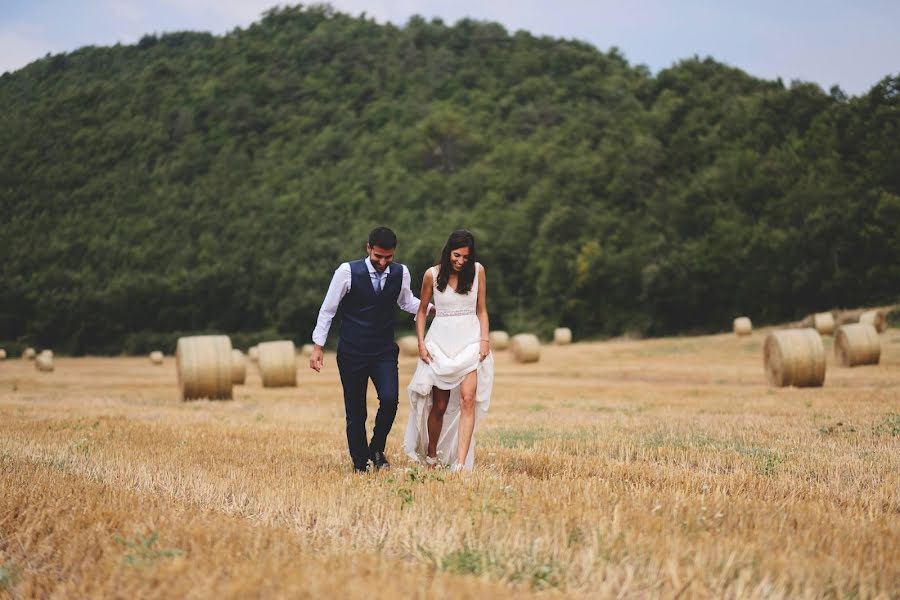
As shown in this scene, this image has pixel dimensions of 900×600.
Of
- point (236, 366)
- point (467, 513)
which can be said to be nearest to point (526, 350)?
point (236, 366)

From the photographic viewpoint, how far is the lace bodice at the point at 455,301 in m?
8.09

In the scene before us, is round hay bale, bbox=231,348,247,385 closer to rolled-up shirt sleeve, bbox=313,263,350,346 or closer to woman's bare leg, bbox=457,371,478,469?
rolled-up shirt sleeve, bbox=313,263,350,346

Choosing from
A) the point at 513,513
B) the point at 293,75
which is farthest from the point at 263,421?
the point at 293,75

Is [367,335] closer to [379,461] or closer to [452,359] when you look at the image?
[452,359]

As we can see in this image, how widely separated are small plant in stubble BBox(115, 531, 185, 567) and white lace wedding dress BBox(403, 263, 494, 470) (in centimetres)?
379

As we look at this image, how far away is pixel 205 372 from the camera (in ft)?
66.2

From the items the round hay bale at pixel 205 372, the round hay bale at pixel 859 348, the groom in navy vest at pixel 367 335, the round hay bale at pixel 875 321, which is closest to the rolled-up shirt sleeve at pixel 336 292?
the groom in navy vest at pixel 367 335

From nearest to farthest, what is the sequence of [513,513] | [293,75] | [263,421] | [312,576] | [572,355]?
[312,576] < [513,513] < [263,421] < [572,355] < [293,75]

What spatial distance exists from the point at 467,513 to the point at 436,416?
307cm

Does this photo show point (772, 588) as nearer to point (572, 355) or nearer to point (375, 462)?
point (375, 462)

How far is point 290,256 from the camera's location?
80062 millimetres

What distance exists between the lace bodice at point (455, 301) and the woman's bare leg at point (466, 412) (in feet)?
1.80

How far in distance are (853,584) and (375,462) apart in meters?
4.87

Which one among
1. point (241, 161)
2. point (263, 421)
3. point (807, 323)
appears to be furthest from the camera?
point (241, 161)
